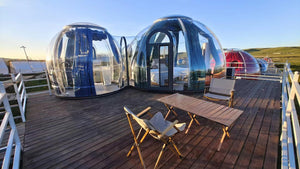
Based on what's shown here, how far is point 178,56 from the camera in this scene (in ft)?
21.1

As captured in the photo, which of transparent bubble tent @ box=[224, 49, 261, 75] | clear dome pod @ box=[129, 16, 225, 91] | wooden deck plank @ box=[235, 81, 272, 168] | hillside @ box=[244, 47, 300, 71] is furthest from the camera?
hillside @ box=[244, 47, 300, 71]

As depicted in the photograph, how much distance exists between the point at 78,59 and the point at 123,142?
451 cm

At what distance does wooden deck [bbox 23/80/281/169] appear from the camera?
2273mm

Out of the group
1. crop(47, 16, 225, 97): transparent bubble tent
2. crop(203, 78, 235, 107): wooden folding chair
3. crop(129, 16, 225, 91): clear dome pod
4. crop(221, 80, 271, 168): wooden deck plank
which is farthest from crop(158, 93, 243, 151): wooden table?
crop(47, 16, 225, 97): transparent bubble tent

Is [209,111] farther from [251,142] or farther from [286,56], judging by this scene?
[286,56]

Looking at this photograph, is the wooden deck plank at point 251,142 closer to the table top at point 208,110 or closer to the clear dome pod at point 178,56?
the table top at point 208,110

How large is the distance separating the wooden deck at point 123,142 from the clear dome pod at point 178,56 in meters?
2.27

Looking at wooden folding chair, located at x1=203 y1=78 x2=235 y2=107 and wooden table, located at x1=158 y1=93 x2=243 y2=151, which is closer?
wooden table, located at x1=158 y1=93 x2=243 y2=151

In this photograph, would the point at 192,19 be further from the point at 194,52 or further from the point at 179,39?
the point at 194,52

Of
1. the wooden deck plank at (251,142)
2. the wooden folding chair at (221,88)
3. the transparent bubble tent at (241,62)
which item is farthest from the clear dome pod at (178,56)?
the transparent bubble tent at (241,62)

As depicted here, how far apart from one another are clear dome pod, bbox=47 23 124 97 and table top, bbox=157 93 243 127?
161 inches

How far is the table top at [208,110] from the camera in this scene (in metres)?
2.56

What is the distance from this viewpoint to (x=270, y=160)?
88.4 inches

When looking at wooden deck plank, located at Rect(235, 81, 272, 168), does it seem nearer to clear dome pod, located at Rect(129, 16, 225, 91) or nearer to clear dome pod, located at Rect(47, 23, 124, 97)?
clear dome pod, located at Rect(129, 16, 225, 91)
